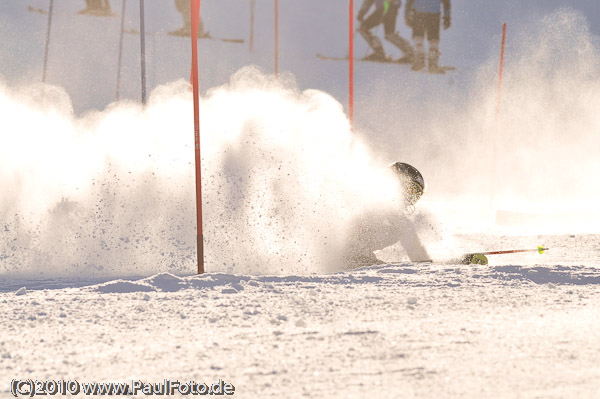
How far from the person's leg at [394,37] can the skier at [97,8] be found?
8.26 meters

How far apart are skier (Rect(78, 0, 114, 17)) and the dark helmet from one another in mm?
13234

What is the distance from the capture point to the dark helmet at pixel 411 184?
6.75 m

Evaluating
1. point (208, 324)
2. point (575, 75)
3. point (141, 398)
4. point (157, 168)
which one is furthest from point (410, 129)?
point (141, 398)

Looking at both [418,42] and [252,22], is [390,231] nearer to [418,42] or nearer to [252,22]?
[252,22]

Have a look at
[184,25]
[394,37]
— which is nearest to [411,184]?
[184,25]

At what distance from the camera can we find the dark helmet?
22.1ft

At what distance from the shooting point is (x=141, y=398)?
2805 mm

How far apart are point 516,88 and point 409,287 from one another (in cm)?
1632

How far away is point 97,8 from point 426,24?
997 cm

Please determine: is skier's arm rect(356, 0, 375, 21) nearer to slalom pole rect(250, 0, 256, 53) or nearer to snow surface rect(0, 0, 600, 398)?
snow surface rect(0, 0, 600, 398)

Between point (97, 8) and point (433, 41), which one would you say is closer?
point (97, 8)

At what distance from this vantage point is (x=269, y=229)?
7.71 metres

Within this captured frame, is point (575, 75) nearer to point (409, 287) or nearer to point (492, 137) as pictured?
point (492, 137)

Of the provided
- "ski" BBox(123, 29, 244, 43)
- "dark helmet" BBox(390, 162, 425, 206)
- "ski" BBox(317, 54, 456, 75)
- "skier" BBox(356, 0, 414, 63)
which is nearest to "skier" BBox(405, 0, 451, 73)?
"ski" BBox(317, 54, 456, 75)
